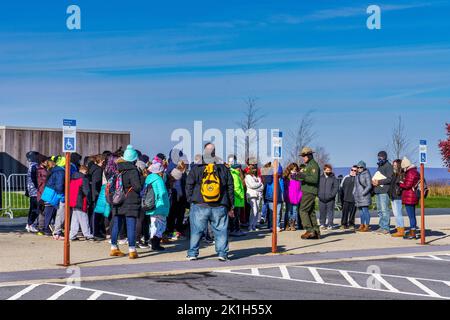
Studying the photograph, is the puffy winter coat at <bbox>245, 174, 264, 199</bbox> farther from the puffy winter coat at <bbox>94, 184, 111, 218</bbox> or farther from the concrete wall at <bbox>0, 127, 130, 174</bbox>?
the concrete wall at <bbox>0, 127, 130, 174</bbox>

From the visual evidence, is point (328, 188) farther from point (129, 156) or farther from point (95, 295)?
point (95, 295)

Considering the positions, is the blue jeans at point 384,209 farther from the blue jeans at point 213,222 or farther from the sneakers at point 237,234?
the blue jeans at point 213,222

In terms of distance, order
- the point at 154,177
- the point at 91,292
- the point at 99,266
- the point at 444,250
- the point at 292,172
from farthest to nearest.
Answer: the point at 292,172
the point at 444,250
the point at 154,177
the point at 99,266
the point at 91,292

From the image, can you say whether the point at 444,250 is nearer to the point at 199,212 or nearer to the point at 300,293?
the point at 199,212

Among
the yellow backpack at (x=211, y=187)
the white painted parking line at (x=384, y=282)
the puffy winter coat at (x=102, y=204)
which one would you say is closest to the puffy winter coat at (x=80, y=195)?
the puffy winter coat at (x=102, y=204)

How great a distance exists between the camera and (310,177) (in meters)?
19.0

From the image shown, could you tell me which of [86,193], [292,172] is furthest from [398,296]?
[292,172]

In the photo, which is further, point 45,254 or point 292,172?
point 292,172

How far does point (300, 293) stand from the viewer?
11.4 metres

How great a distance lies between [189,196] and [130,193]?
3.47ft

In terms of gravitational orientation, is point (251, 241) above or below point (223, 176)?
below

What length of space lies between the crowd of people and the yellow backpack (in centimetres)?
2

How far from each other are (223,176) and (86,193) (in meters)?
4.32

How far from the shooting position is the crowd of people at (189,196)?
49.5ft
